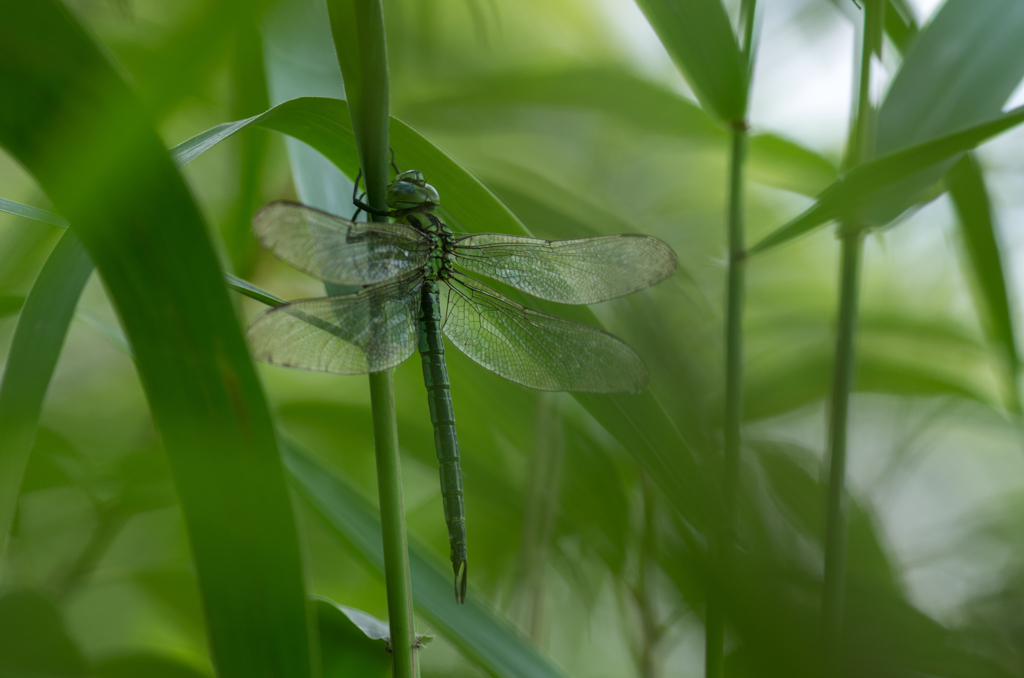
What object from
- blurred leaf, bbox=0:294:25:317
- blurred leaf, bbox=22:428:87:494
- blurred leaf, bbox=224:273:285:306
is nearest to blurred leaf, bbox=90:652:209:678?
blurred leaf, bbox=22:428:87:494

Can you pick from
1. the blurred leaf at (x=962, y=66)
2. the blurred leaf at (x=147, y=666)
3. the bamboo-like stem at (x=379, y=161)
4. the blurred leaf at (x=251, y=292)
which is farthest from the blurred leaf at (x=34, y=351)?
the blurred leaf at (x=962, y=66)

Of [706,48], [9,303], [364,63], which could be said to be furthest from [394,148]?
[9,303]

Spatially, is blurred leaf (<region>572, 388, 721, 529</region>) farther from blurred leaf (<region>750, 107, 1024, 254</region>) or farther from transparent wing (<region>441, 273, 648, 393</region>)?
blurred leaf (<region>750, 107, 1024, 254</region>)

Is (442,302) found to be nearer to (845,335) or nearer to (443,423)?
(443,423)

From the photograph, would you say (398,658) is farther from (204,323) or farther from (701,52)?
(701,52)

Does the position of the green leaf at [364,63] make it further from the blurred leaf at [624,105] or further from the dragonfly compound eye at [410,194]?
the blurred leaf at [624,105]

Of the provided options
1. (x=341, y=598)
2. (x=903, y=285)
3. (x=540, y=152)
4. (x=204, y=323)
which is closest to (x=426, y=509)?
(x=341, y=598)
